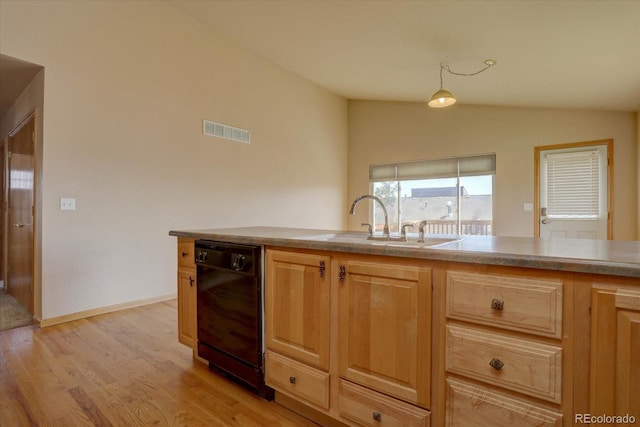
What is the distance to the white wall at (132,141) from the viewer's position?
3.11 meters

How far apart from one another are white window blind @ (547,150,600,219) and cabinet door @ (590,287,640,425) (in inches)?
187

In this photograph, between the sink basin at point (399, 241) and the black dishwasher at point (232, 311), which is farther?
the black dishwasher at point (232, 311)

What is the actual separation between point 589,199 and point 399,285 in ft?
16.0

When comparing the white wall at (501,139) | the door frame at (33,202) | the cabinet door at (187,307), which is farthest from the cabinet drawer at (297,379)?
the white wall at (501,139)

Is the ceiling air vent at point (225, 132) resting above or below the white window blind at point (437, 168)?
above

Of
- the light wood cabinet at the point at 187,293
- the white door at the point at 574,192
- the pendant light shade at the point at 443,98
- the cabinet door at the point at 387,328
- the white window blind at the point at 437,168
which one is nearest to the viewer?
the cabinet door at the point at 387,328

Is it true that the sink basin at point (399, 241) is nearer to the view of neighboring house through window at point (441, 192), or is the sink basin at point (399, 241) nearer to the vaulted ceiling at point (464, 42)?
the vaulted ceiling at point (464, 42)

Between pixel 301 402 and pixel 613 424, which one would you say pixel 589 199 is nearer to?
pixel 613 424

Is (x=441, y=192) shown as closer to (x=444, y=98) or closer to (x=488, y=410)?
(x=444, y=98)

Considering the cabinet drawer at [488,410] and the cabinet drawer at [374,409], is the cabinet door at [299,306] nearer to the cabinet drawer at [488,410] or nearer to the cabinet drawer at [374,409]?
the cabinet drawer at [374,409]

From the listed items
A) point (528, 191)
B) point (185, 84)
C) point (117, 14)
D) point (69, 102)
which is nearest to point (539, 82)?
point (528, 191)

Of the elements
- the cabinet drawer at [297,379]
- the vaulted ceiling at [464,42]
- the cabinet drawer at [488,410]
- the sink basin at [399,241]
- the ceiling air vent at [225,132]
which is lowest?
the cabinet drawer at [297,379]

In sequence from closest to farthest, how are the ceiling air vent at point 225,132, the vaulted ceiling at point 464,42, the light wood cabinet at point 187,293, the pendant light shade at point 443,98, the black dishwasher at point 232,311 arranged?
the black dishwasher at point 232,311, the light wood cabinet at point 187,293, the vaulted ceiling at point 464,42, the pendant light shade at point 443,98, the ceiling air vent at point 225,132

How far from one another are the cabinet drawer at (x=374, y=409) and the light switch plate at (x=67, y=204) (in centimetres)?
320
